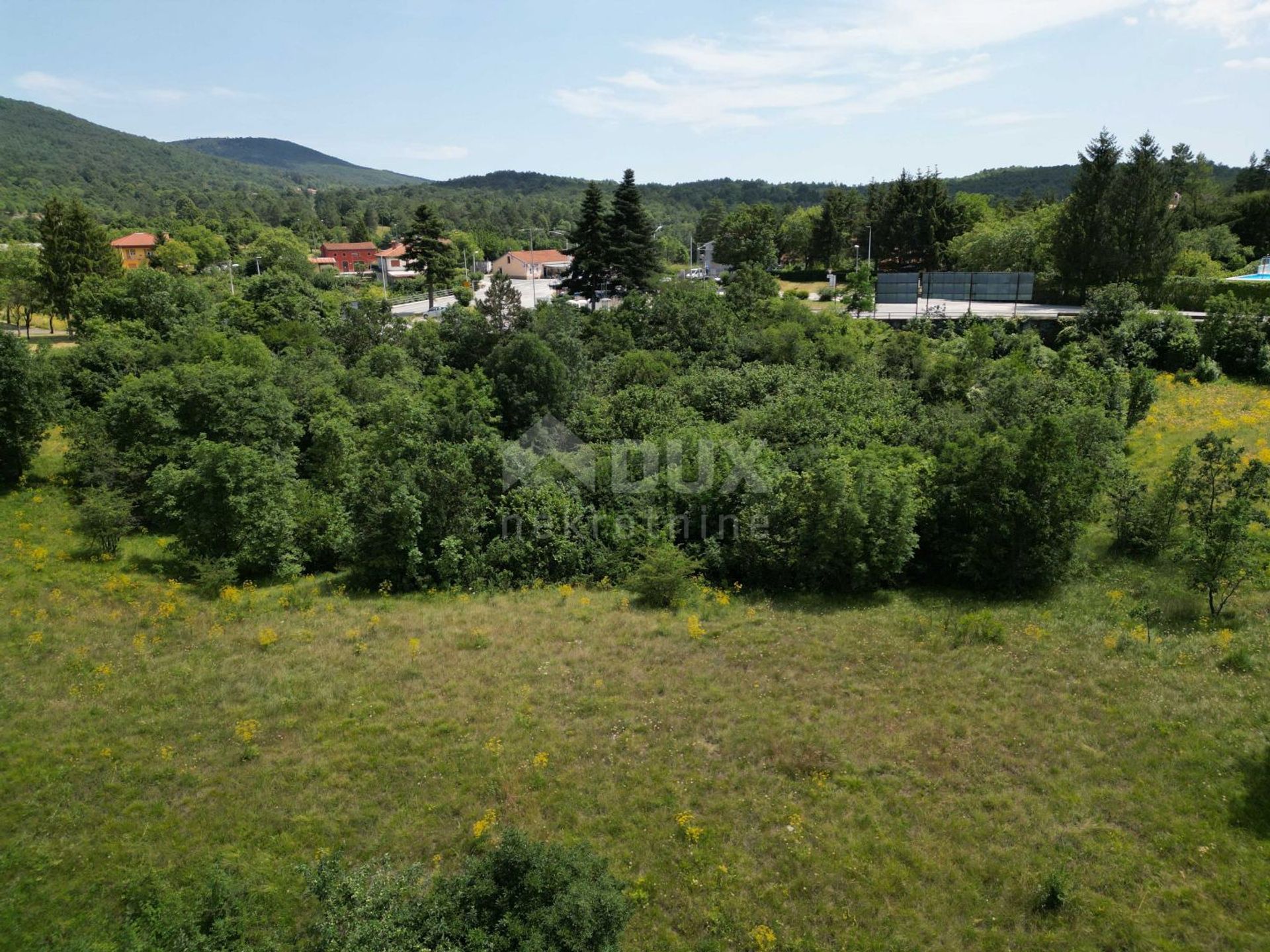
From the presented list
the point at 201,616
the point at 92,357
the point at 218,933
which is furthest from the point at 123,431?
the point at 218,933

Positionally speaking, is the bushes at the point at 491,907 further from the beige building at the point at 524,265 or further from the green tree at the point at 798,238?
the beige building at the point at 524,265

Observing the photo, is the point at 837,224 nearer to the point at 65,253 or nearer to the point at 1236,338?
A: the point at 1236,338

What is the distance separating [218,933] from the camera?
8.30 meters

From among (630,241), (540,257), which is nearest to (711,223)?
(540,257)

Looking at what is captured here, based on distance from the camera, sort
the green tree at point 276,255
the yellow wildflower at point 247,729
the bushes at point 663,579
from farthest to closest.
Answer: the green tree at point 276,255
the bushes at point 663,579
the yellow wildflower at point 247,729

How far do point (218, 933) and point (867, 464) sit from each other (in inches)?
560

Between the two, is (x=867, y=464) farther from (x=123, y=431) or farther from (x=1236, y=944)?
(x=123, y=431)

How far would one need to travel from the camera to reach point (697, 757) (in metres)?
11.2

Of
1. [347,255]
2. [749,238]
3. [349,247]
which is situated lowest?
[749,238]

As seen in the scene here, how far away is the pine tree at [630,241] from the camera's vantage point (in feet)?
118

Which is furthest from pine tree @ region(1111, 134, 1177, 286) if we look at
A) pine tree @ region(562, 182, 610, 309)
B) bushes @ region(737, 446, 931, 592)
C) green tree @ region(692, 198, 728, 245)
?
green tree @ region(692, 198, 728, 245)

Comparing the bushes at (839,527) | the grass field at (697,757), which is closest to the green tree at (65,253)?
the grass field at (697,757)

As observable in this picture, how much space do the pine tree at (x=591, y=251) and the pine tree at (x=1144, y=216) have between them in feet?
79.0

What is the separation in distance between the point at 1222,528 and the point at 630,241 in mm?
28753
